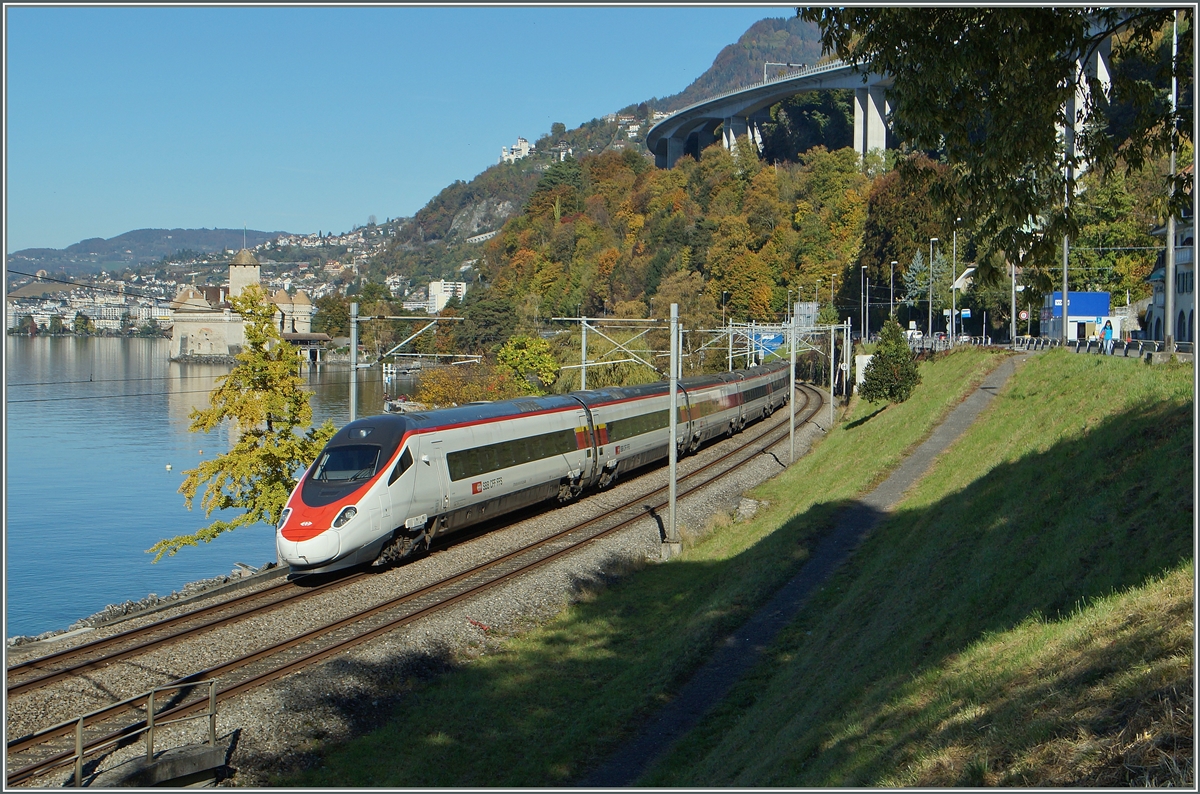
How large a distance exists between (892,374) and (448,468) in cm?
3027

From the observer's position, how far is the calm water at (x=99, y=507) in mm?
33094

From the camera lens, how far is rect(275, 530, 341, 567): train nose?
1827cm

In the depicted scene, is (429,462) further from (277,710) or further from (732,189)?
(732,189)

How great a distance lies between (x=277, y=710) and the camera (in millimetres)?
12828

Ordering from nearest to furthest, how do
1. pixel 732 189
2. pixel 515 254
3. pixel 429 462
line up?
pixel 429 462, pixel 732 189, pixel 515 254

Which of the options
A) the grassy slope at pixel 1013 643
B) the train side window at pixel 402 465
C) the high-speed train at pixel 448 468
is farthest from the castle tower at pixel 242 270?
the grassy slope at pixel 1013 643

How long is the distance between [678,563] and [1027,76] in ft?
50.3

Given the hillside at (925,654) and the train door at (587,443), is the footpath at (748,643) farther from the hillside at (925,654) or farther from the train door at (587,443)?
the train door at (587,443)

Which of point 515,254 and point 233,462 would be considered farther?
point 515,254

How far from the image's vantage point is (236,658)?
14766 mm

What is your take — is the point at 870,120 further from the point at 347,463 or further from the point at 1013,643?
the point at 1013,643

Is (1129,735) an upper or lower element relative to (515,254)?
lower

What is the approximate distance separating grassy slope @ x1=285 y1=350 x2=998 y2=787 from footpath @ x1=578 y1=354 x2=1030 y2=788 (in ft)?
0.87

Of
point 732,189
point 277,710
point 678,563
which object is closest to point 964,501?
point 678,563
